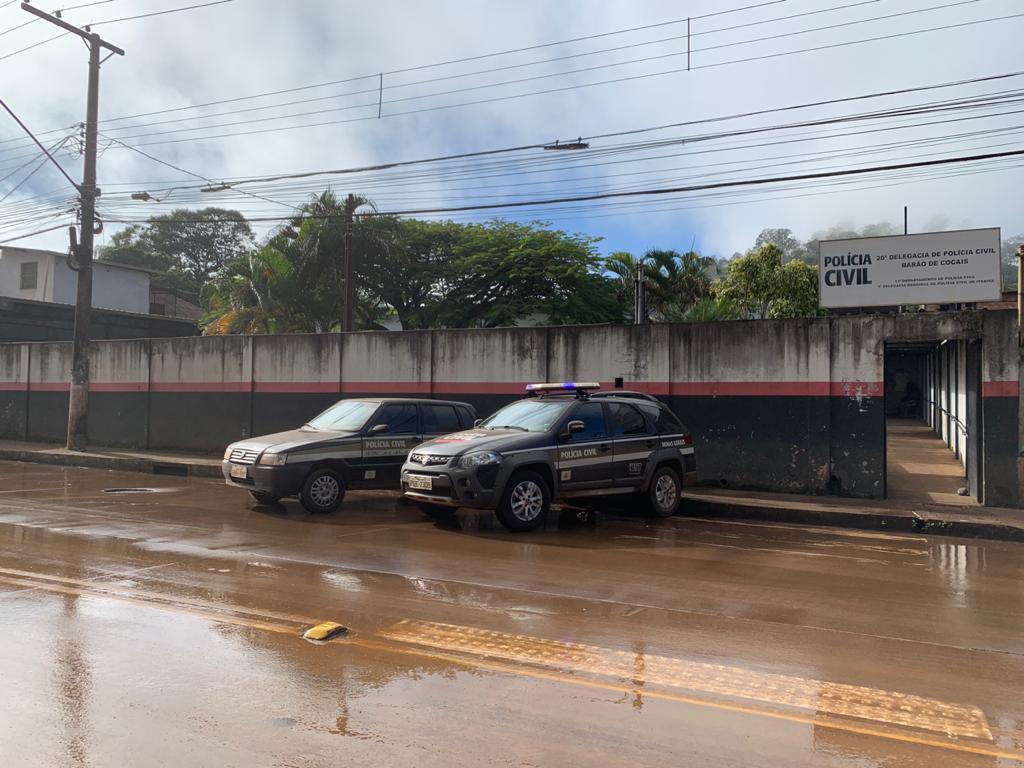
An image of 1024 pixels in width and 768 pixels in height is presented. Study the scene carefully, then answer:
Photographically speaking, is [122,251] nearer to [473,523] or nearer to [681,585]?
[473,523]

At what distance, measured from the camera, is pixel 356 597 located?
6770 millimetres

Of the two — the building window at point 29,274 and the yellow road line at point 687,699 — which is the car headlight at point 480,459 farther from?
the building window at point 29,274

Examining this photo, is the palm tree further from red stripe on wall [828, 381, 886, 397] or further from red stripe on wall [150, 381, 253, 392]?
red stripe on wall [828, 381, 886, 397]

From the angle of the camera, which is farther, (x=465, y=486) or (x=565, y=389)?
(x=565, y=389)

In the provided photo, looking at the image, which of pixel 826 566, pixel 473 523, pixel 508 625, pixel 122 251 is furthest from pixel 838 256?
pixel 122 251

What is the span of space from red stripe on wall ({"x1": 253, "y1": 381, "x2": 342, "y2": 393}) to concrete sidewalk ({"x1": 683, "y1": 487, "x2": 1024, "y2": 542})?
8814 millimetres

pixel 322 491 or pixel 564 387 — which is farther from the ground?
pixel 564 387

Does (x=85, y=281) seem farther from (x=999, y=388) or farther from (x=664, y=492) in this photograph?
(x=999, y=388)

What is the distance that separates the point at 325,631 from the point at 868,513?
8890 mm

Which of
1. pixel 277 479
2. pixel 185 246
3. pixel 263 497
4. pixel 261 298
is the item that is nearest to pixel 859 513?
pixel 277 479

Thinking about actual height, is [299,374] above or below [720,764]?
above

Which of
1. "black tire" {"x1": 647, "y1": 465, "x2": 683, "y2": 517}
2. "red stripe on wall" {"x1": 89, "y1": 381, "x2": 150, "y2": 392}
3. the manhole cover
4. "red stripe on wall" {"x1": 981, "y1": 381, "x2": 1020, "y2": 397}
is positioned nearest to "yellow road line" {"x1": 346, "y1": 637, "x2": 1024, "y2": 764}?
"black tire" {"x1": 647, "y1": 465, "x2": 683, "y2": 517}

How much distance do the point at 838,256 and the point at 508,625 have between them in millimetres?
10411

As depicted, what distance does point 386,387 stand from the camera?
1794 centimetres
